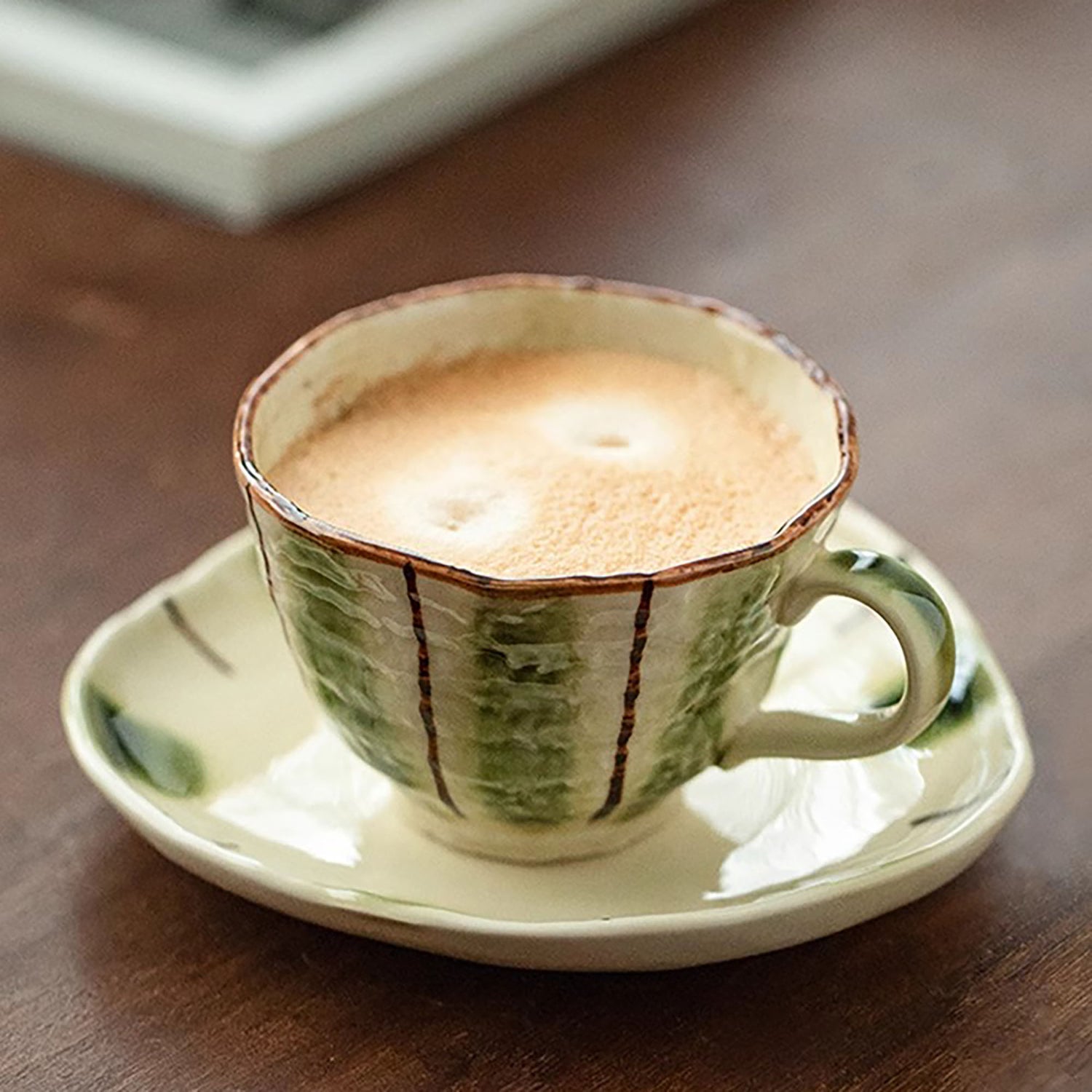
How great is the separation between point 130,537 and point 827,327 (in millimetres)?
344

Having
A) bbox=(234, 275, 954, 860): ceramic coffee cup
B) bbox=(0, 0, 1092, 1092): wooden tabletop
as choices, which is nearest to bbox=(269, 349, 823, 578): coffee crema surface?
bbox=(234, 275, 954, 860): ceramic coffee cup

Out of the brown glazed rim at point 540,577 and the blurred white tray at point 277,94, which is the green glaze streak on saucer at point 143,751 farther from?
the blurred white tray at point 277,94

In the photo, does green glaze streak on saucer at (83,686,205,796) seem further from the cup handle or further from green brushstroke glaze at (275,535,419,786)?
the cup handle

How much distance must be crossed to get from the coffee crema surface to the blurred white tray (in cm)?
39

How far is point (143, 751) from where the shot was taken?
24.0 inches

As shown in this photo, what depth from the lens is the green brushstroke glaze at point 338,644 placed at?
0.52 meters

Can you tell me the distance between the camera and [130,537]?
739 millimetres

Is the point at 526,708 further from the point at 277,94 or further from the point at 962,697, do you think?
the point at 277,94

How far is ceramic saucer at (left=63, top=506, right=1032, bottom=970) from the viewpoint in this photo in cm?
54

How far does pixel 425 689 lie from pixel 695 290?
0.44 meters

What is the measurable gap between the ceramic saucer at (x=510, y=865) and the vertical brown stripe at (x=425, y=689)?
0.04 m

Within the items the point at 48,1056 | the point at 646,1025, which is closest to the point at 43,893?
the point at 48,1056

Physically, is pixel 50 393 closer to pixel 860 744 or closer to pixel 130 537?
pixel 130 537

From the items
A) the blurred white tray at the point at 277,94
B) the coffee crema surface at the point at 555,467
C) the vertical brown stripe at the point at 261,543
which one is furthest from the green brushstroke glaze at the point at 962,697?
the blurred white tray at the point at 277,94
